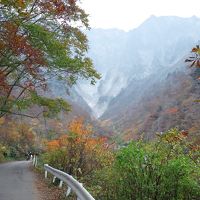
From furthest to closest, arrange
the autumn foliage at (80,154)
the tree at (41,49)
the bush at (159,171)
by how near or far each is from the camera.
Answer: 1. the autumn foliage at (80,154)
2. the tree at (41,49)
3. the bush at (159,171)

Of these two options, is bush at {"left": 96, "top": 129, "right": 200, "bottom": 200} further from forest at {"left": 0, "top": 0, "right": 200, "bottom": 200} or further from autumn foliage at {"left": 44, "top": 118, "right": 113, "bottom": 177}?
autumn foliage at {"left": 44, "top": 118, "right": 113, "bottom": 177}

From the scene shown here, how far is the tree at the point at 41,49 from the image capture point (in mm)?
16375

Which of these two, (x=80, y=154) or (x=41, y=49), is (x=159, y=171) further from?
(x=80, y=154)

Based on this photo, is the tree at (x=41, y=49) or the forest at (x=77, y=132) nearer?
the forest at (x=77, y=132)

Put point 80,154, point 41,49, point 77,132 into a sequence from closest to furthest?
1. point 41,49
2. point 80,154
3. point 77,132

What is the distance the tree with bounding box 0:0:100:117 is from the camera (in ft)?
53.7

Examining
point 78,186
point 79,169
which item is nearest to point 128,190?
point 78,186

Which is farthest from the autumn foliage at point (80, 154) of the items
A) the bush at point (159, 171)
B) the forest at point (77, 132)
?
the bush at point (159, 171)

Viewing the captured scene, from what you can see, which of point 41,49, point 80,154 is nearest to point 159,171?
point 41,49

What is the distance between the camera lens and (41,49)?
738 inches

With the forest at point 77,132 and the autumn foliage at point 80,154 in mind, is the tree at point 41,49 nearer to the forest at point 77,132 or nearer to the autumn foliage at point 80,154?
the forest at point 77,132

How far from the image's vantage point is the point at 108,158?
17906 millimetres

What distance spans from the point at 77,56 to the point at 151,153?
1257cm

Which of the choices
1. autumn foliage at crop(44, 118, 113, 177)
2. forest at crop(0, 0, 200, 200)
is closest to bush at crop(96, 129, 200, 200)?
forest at crop(0, 0, 200, 200)
